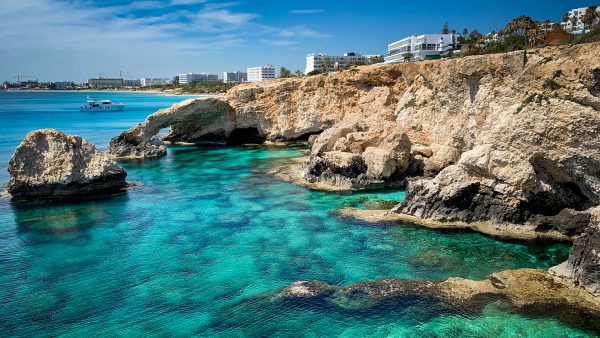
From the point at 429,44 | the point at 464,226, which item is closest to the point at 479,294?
the point at 464,226

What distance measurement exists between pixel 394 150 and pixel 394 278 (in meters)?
14.5

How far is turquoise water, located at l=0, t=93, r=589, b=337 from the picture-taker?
13273 millimetres

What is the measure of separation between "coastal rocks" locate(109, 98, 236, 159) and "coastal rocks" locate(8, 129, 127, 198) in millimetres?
14200

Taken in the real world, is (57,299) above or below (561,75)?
below

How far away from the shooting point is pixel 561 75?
19734mm

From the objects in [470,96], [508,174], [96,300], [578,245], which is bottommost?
[96,300]

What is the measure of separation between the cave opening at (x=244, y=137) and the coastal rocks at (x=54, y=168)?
2427 cm

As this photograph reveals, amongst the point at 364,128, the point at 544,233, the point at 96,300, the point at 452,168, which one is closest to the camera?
the point at 96,300

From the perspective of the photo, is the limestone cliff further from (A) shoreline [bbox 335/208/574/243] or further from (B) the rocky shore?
(A) shoreline [bbox 335/208/574/243]

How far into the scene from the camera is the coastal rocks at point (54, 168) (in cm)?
2798

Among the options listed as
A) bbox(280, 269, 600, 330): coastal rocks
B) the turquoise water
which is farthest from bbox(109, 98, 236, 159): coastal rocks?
bbox(280, 269, 600, 330): coastal rocks

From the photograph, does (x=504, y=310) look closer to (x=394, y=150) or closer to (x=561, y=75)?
(x=561, y=75)

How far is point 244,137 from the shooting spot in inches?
2159

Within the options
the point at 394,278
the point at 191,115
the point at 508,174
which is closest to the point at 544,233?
the point at 508,174
